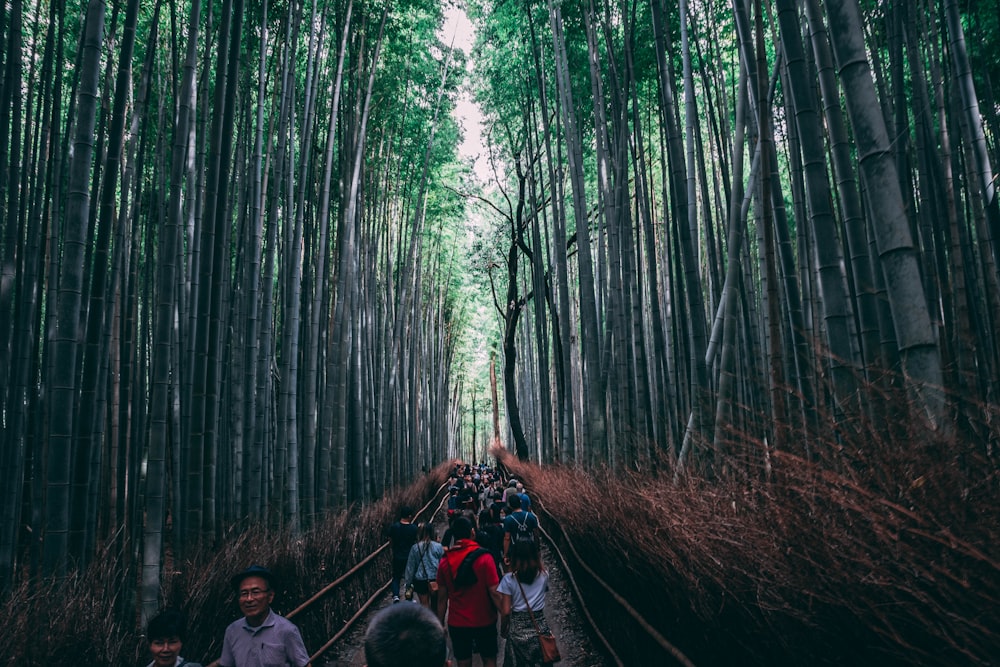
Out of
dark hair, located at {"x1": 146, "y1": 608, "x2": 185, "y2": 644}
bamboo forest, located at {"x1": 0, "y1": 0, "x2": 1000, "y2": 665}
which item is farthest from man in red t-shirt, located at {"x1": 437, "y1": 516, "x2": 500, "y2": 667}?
dark hair, located at {"x1": 146, "y1": 608, "x2": 185, "y2": 644}

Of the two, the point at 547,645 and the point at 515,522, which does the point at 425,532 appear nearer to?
the point at 515,522

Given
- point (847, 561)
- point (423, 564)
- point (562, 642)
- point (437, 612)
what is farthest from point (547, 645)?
point (562, 642)

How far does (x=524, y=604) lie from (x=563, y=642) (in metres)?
1.81

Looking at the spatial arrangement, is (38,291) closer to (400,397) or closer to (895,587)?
(895,587)

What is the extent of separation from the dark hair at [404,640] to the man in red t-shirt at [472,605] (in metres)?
1.92

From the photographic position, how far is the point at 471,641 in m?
3.01

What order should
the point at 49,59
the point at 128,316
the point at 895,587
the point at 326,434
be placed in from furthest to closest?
the point at 326,434 < the point at 128,316 < the point at 49,59 < the point at 895,587

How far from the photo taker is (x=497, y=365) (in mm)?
29234

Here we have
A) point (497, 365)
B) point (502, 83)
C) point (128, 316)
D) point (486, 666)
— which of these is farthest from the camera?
point (497, 365)

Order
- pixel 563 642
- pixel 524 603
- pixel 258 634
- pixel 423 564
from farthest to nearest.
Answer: pixel 563 642, pixel 423 564, pixel 524 603, pixel 258 634

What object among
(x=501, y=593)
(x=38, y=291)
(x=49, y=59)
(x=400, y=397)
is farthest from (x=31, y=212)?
(x=400, y=397)

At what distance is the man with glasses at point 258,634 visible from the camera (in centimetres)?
201

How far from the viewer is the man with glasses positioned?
2.01 meters

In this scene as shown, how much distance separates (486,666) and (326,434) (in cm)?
364
